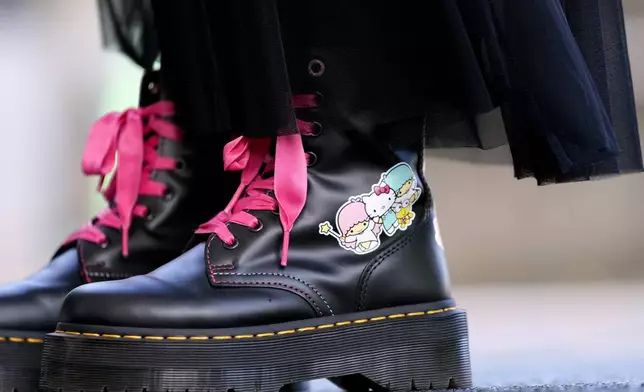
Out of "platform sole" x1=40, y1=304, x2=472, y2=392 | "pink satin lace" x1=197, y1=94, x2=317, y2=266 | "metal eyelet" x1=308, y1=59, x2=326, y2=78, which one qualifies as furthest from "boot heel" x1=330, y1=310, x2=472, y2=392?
"metal eyelet" x1=308, y1=59, x2=326, y2=78

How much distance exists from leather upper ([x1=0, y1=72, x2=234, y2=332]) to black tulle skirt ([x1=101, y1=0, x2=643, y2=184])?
→ 4.7 inches

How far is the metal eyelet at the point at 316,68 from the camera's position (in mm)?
623

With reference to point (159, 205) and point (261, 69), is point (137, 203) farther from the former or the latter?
point (261, 69)

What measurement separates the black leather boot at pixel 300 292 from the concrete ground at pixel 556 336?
3.7 inches

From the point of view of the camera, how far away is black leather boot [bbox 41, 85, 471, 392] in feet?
1.74

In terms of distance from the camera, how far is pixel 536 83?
0.59 m

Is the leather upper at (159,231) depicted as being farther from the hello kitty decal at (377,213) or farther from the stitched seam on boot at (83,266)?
the hello kitty decal at (377,213)

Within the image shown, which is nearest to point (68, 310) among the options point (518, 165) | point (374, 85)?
point (374, 85)

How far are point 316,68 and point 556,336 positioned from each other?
0.57 m

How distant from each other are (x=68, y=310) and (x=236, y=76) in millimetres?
239

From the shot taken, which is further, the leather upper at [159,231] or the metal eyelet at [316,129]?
the leather upper at [159,231]

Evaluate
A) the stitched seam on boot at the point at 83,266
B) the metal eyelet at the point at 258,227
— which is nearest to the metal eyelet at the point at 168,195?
the stitched seam on boot at the point at 83,266

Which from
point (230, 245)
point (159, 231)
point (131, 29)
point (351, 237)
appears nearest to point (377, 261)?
point (351, 237)

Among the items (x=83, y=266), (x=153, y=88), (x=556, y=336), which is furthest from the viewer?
(x=556, y=336)
